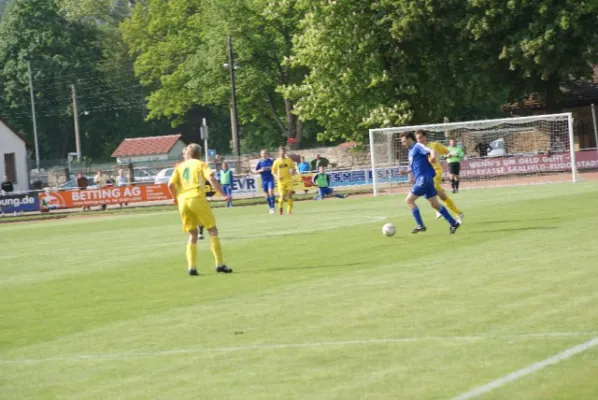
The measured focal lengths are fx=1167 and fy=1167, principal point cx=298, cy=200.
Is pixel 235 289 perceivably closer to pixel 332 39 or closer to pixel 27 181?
pixel 332 39

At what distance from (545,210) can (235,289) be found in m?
12.3

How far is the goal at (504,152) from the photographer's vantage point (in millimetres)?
43344

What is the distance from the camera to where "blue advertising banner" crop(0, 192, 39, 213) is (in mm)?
51844

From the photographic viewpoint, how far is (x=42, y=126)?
98625 millimetres

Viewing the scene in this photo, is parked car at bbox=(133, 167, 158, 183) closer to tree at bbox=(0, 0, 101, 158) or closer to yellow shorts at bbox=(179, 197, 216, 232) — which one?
tree at bbox=(0, 0, 101, 158)

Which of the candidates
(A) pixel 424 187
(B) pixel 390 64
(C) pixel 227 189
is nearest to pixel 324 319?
(A) pixel 424 187

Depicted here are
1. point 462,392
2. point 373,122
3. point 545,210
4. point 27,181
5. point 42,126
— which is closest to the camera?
point 462,392

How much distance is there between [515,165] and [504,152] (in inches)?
32.3

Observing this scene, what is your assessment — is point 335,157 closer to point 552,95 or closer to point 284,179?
point 552,95

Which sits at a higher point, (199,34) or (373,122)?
(199,34)

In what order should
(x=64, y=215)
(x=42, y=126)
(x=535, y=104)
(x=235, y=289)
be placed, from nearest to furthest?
(x=235, y=289)
(x=64, y=215)
(x=535, y=104)
(x=42, y=126)

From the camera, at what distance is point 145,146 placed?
307 feet

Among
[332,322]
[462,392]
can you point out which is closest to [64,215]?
[332,322]

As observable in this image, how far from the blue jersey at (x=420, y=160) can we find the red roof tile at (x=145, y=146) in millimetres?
71247
